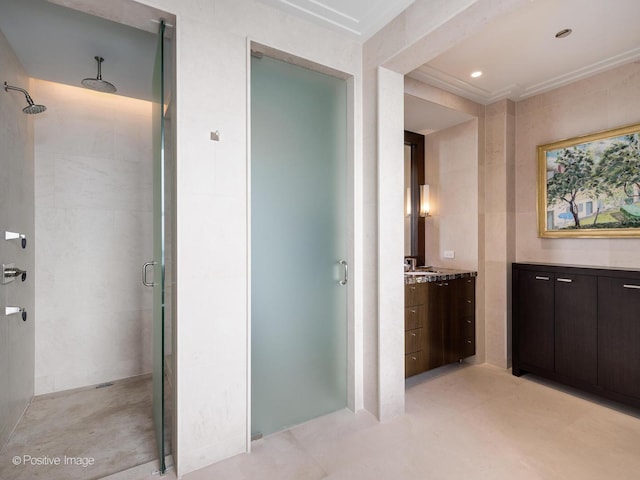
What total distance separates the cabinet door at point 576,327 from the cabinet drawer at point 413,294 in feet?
3.67

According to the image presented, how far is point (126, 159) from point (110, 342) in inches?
67.1

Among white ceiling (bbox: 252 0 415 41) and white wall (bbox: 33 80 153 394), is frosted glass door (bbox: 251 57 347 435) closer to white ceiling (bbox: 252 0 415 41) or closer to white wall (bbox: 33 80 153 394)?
white ceiling (bbox: 252 0 415 41)

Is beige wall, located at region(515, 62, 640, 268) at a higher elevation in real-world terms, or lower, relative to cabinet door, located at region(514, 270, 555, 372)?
higher

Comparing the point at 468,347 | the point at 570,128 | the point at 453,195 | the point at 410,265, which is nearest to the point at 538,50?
the point at 570,128

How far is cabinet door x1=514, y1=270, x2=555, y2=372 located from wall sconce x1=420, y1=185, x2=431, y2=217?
119 cm

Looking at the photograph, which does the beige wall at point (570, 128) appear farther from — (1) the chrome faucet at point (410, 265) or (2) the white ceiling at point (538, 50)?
(1) the chrome faucet at point (410, 265)

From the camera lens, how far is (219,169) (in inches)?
73.9

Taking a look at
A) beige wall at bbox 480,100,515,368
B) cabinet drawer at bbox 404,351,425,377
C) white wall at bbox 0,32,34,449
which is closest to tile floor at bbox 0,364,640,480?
cabinet drawer at bbox 404,351,425,377

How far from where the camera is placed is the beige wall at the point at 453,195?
342 cm

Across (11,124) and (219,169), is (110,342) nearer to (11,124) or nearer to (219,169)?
(11,124)

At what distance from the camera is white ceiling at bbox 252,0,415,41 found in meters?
2.00

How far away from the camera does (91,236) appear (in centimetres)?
292

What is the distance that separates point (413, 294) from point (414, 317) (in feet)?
0.68

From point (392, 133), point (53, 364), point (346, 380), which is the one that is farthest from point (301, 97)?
point (53, 364)
